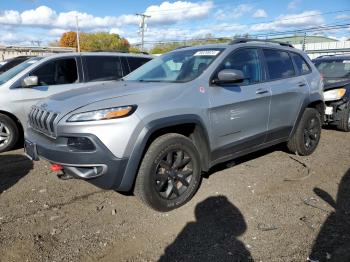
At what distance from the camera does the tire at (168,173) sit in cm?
358

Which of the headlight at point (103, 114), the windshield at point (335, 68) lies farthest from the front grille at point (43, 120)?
the windshield at point (335, 68)

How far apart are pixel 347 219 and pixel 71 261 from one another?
276 cm

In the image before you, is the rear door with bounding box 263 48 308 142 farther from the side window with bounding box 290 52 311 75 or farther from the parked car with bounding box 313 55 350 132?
the parked car with bounding box 313 55 350 132

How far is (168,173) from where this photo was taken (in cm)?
378

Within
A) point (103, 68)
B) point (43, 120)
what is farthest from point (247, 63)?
point (103, 68)

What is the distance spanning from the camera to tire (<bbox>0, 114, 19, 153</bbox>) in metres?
6.07

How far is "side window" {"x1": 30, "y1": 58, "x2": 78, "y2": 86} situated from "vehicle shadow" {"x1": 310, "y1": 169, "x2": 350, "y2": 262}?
15.8 ft

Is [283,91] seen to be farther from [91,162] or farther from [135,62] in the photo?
[135,62]

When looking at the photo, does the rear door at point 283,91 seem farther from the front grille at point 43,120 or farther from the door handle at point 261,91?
the front grille at point 43,120

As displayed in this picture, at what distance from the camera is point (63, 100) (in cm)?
387

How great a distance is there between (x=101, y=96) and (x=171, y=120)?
2.53 feet

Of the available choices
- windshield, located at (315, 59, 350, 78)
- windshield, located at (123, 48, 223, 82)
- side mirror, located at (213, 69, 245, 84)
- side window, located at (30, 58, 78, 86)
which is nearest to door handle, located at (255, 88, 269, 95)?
side mirror, located at (213, 69, 245, 84)

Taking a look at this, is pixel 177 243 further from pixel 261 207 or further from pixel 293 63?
pixel 293 63

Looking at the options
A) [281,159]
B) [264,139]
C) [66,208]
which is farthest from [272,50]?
[66,208]
